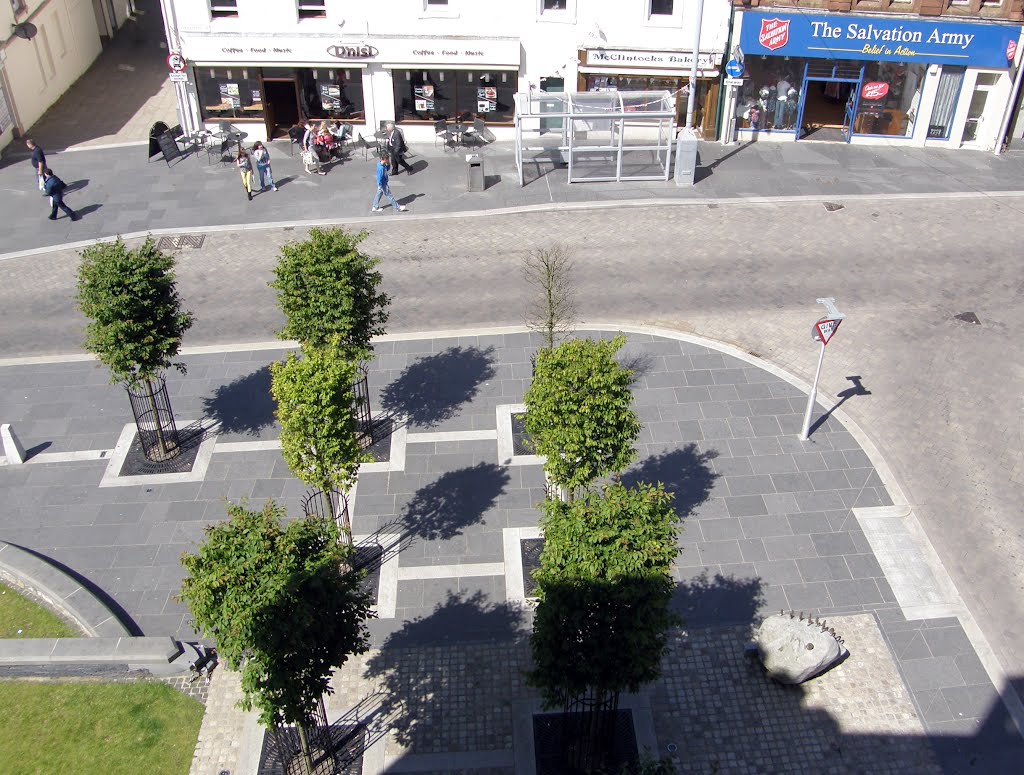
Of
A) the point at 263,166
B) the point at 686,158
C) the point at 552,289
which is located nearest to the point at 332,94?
the point at 263,166

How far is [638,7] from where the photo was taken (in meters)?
29.9

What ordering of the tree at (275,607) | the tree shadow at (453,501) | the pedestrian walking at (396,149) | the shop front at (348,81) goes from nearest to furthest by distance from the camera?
the tree at (275,607)
the tree shadow at (453,501)
the pedestrian walking at (396,149)
the shop front at (348,81)

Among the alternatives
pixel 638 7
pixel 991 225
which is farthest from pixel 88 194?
pixel 991 225

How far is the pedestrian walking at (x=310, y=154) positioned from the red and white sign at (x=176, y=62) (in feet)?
14.8

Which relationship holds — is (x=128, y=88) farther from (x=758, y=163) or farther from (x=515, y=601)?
(x=515, y=601)

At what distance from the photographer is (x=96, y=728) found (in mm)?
13453

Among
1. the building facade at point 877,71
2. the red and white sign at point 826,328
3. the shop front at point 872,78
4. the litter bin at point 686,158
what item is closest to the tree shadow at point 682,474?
the red and white sign at point 826,328

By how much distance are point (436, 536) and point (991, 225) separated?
19055mm

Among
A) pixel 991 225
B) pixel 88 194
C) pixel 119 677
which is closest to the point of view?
pixel 119 677

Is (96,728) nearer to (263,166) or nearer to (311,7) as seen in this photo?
(263,166)

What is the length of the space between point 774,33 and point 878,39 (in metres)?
3.29

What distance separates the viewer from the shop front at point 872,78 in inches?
1173

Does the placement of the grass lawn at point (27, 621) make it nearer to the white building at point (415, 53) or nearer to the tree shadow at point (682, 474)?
the tree shadow at point (682, 474)

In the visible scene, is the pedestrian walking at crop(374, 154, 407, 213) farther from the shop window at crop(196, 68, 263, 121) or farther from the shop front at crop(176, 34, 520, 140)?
the shop window at crop(196, 68, 263, 121)
